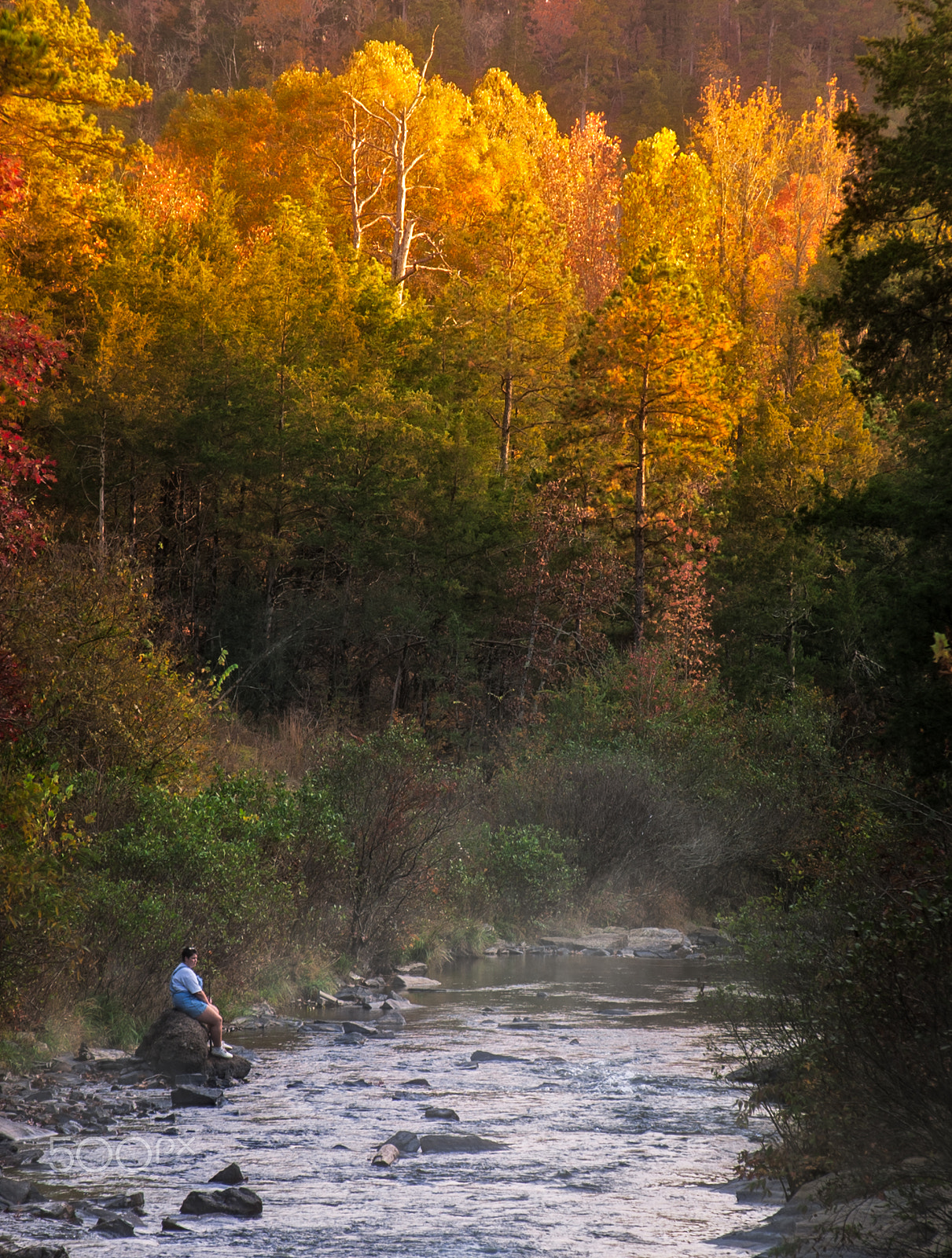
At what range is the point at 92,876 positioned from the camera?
55.9 feet

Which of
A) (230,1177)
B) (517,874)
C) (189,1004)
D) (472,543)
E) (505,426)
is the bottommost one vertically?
(230,1177)

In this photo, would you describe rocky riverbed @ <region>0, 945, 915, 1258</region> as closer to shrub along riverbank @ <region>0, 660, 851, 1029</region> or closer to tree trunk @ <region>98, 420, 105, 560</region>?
shrub along riverbank @ <region>0, 660, 851, 1029</region>

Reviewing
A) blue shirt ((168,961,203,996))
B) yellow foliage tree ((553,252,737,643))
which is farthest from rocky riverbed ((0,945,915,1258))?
yellow foliage tree ((553,252,737,643))

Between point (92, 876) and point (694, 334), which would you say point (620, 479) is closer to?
point (694, 334)

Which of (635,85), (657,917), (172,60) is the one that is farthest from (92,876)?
(635,85)

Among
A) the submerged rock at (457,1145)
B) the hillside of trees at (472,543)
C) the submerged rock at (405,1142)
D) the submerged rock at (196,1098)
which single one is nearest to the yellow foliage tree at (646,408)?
the hillside of trees at (472,543)

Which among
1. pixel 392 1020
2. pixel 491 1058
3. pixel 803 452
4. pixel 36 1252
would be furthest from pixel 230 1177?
pixel 803 452

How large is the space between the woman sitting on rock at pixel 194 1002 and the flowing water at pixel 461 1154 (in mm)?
672

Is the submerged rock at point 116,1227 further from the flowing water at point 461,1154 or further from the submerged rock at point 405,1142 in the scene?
the submerged rock at point 405,1142

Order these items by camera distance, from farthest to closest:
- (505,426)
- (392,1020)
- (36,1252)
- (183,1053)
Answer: (505,426) → (392,1020) → (183,1053) → (36,1252)

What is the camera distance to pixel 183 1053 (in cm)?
1512

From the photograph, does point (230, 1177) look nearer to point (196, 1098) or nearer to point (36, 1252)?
point (36, 1252)

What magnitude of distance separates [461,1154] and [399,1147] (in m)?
0.53

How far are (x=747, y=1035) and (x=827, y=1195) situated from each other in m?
2.57
